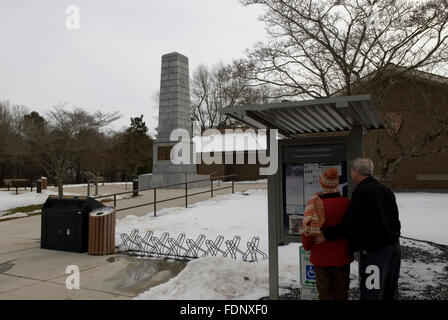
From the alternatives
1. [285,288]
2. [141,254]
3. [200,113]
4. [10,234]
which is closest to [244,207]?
[141,254]

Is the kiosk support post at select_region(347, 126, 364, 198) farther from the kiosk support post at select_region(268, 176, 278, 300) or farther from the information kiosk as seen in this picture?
the kiosk support post at select_region(268, 176, 278, 300)

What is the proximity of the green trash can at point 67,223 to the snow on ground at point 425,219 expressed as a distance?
7.15 meters

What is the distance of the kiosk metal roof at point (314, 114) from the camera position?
11.7ft

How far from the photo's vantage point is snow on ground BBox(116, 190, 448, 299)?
474 centimetres

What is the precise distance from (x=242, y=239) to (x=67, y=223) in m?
3.72

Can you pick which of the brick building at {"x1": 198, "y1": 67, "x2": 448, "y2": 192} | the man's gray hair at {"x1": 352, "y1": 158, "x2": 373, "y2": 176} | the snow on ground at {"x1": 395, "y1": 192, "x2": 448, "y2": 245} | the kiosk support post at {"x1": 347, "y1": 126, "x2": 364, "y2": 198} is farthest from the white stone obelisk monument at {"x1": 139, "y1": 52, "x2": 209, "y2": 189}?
the man's gray hair at {"x1": 352, "y1": 158, "x2": 373, "y2": 176}

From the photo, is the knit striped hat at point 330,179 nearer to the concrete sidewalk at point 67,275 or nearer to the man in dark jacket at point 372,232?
the man in dark jacket at point 372,232

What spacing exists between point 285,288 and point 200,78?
44982mm

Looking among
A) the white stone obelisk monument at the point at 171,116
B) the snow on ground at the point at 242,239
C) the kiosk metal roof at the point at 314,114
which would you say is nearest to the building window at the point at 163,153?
the white stone obelisk monument at the point at 171,116

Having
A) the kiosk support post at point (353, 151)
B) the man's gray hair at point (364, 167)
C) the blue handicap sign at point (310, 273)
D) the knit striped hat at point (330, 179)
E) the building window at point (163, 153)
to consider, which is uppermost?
the building window at point (163, 153)

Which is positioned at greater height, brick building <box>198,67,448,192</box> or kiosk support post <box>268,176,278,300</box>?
brick building <box>198,67,448,192</box>

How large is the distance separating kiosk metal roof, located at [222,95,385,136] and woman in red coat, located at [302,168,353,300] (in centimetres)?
79

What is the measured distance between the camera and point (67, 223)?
7395 mm

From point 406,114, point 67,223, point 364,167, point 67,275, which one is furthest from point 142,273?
point 406,114
